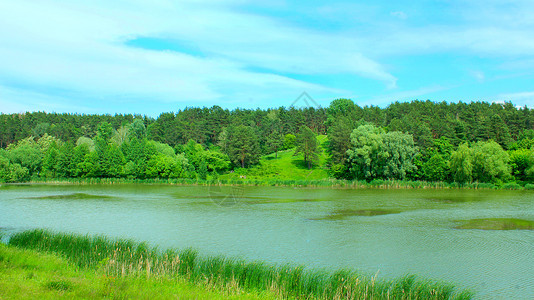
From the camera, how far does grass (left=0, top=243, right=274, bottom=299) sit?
28.7ft

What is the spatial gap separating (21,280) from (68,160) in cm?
7149

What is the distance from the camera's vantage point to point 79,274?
1099cm

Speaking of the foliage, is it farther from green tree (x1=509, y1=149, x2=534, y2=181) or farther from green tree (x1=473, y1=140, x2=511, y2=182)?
green tree (x1=509, y1=149, x2=534, y2=181)

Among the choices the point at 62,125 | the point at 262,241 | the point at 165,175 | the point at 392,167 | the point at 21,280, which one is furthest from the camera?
the point at 62,125

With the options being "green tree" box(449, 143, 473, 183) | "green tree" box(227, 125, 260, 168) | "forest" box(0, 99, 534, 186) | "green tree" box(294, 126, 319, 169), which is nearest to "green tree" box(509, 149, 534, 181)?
"forest" box(0, 99, 534, 186)

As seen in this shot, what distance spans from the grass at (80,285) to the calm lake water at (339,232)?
6.19 meters

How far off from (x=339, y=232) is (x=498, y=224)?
11.5 metres

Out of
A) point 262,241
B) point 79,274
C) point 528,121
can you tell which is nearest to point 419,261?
point 262,241

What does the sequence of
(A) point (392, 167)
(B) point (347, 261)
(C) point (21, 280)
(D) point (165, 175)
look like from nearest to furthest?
(C) point (21, 280), (B) point (347, 261), (A) point (392, 167), (D) point (165, 175)

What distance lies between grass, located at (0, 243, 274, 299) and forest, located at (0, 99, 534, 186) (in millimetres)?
53023

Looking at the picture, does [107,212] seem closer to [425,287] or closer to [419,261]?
[419,261]

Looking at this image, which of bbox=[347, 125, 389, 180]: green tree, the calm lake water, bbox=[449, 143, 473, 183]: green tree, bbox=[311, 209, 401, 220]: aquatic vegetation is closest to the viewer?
the calm lake water

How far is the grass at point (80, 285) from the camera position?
28.7 ft

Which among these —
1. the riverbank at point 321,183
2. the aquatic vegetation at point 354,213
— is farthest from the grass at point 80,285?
the riverbank at point 321,183
